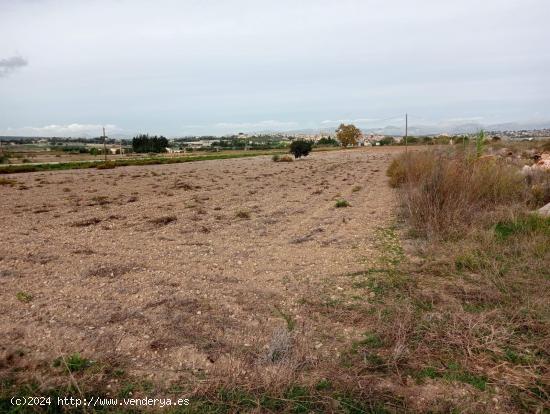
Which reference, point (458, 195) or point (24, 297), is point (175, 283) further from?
point (458, 195)

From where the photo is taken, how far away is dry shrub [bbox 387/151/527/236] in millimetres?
7723

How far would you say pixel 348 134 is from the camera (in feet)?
293

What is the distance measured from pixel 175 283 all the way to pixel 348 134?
286 ft

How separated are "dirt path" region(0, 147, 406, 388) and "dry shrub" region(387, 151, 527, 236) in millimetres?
1070

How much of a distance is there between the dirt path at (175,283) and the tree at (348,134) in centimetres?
8091

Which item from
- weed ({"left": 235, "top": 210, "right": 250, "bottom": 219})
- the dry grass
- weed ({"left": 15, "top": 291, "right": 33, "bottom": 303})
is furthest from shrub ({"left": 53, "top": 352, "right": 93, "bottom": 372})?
weed ({"left": 235, "top": 210, "right": 250, "bottom": 219})

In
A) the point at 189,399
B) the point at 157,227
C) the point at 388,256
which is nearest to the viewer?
the point at 189,399

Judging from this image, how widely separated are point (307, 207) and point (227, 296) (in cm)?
721

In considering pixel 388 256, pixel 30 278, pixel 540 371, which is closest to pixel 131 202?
pixel 30 278

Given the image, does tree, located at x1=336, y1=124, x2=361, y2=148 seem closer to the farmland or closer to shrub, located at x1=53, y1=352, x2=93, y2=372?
the farmland

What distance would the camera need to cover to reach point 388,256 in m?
6.55

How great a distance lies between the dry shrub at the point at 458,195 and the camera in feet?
25.3

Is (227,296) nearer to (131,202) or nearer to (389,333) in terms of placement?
(389,333)

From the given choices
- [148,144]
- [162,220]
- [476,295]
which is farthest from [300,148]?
[148,144]
